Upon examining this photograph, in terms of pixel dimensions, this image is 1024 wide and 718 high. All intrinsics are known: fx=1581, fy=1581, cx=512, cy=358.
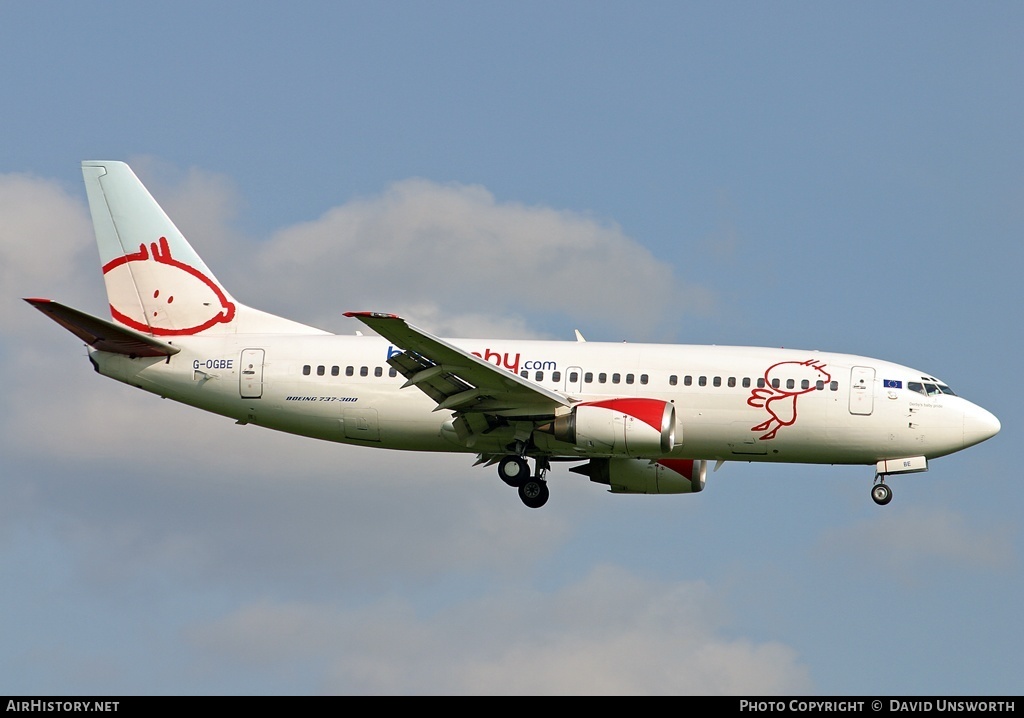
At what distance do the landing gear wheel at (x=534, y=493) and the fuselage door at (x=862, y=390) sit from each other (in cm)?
945

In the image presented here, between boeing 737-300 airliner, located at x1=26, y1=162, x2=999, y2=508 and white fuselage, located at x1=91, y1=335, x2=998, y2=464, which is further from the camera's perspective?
white fuselage, located at x1=91, y1=335, x2=998, y2=464

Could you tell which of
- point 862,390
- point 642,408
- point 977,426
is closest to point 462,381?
point 642,408

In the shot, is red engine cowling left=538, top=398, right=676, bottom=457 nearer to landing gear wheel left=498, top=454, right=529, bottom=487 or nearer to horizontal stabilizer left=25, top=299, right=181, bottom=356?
landing gear wheel left=498, top=454, right=529, bottom=487

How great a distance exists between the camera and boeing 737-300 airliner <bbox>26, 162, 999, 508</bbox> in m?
44.9

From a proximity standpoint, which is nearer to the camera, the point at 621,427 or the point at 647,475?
the point at 621,427

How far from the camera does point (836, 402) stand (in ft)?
150

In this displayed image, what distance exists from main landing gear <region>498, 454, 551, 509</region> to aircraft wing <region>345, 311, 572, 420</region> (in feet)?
7.56

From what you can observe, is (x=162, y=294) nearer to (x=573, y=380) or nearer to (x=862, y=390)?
(x=573, y=380)

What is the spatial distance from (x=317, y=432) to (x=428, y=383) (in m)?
4.54

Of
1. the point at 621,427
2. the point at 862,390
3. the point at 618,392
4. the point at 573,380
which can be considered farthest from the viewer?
the point at 573,380

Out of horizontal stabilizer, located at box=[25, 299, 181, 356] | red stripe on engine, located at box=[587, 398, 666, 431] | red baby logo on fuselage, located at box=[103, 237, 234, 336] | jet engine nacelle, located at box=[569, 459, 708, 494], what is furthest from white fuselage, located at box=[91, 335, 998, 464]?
jet engine nacelle, located at box=[569, 459, 708, 494]

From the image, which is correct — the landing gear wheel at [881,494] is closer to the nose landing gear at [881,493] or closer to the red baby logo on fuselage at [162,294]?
the nose landing gear at [881,493]

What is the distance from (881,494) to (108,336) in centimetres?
2341

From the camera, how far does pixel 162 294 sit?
50.2m
